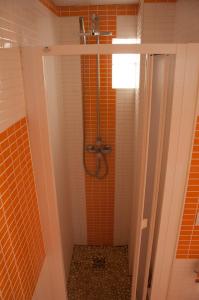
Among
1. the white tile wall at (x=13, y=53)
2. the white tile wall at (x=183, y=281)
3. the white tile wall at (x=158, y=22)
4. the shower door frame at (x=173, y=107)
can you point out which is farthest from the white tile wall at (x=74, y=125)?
the white tile wall at (x=183, y=281)

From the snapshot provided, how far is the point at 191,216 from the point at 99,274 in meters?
1.52

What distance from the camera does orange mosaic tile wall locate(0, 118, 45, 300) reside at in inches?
32.1

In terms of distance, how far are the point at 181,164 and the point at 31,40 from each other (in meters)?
1.03

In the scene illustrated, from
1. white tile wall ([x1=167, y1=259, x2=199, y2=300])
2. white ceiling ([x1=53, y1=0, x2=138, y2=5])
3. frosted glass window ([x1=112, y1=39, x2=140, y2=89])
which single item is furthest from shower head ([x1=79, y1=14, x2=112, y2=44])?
white tile wall ([x1=167, y1=259, x2=199, y2=300])

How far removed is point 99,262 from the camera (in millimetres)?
2406

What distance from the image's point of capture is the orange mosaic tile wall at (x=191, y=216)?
1.08 metres

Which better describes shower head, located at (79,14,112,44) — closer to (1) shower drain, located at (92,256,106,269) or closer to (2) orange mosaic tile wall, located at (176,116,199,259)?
(2) orange mosaic tile wall, located at (176,116,199,259)

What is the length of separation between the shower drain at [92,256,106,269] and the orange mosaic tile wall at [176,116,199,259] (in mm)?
1328

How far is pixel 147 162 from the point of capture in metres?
1.08

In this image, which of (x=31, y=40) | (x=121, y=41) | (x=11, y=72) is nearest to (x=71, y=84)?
(x=121, y=41)

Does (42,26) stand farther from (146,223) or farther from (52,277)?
(52,277)

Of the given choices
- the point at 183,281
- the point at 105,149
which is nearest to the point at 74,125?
the point at 105,149

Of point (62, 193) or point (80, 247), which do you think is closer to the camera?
point (62, 193)

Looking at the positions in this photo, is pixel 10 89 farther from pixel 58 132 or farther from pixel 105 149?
pixel 105 149
